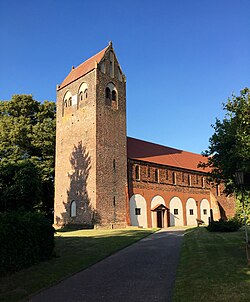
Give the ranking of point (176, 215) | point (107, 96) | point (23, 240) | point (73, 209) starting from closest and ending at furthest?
point (23, 240)
point (73, 209)
point (107, 96)
point (176, 215)

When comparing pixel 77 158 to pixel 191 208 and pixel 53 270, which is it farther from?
pixel 53 270

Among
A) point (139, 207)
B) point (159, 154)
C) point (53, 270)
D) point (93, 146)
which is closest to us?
point (53, 270)

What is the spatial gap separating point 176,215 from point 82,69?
22.3m

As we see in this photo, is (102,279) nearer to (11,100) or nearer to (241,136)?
(241,136)

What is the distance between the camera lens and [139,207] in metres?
35.6

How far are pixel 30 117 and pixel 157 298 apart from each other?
117ft

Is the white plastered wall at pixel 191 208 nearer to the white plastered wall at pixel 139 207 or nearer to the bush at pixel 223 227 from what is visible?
the white plastered wall at pixel 139 207

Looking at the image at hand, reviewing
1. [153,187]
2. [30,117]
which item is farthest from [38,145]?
[153,187]

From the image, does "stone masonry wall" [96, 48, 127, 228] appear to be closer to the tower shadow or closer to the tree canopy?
the tower shadow

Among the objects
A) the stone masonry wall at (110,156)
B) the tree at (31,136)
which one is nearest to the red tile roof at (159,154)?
the stone masonry wall at (110,156)

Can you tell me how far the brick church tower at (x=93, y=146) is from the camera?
102ft

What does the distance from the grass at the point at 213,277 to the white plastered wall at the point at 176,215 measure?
87.0 ft

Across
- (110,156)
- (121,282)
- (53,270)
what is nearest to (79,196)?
(110,156)

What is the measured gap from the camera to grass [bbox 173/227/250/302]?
24.1ft
